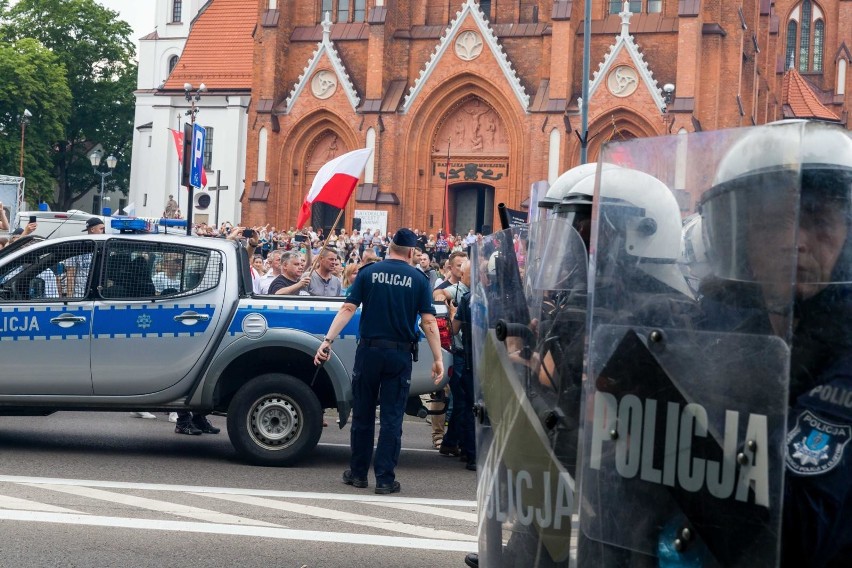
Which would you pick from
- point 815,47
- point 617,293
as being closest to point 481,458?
point 617,293

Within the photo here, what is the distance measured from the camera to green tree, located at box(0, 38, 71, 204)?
2557 inches

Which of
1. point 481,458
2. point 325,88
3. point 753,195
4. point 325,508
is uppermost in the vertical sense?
point 325,88

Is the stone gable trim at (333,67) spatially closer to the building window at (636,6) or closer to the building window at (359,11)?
the building window at (359,11)

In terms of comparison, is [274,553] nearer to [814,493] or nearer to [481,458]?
[481,458]

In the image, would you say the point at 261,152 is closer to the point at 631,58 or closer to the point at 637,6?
the point at 631,58

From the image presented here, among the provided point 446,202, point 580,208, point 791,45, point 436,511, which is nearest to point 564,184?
point 580,208

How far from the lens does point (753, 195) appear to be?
8.13 ft

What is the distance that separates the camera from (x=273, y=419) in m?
9.73

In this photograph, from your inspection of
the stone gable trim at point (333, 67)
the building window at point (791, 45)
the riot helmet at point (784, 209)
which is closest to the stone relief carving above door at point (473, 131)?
the stone gable trim at point (333, 67)

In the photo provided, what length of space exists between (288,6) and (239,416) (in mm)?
41229

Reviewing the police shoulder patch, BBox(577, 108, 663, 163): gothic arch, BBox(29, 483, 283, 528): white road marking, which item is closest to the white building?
BBox(577, 108, 663, 163): gothic arch

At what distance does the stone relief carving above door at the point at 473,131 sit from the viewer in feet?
152

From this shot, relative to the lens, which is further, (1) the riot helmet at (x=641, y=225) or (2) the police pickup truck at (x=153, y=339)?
(2) the police pickup truck at (x=153, y=339)

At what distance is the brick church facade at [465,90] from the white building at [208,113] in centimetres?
568
